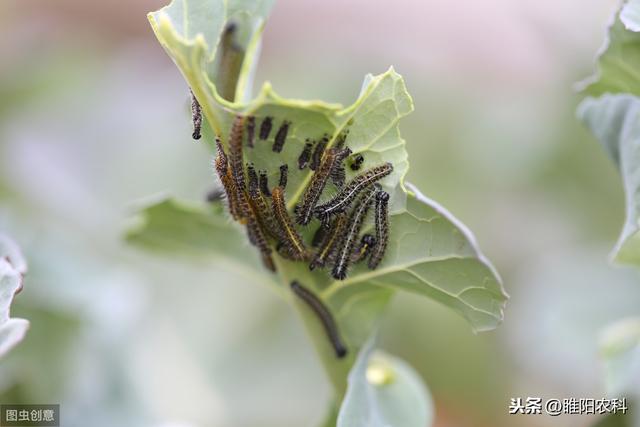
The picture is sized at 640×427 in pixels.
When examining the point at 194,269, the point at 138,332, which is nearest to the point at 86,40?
the point at 194,269

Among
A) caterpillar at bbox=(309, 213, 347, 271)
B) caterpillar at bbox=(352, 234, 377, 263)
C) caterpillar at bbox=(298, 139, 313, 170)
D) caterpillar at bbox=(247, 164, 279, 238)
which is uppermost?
caterpillar at bbox=(298, 139, 313, 170)

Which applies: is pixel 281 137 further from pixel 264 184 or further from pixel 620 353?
pixel 620 353

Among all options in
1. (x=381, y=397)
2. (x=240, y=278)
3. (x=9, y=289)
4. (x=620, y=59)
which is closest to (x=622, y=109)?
(x=620, y=59)

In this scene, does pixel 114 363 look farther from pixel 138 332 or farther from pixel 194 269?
pixel 194 269

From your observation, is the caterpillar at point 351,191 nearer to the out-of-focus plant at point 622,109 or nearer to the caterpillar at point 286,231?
the caterpillar at point 286,231

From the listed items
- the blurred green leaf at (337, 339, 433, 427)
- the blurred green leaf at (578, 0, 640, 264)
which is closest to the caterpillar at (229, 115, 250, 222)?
the blurred green leaf at (337, 339, 433, 427)

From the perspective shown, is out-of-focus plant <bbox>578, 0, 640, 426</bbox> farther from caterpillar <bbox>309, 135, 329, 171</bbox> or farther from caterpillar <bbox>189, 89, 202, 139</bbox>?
caterpillar <bbox>189, 89, 202, 139</bbox>
